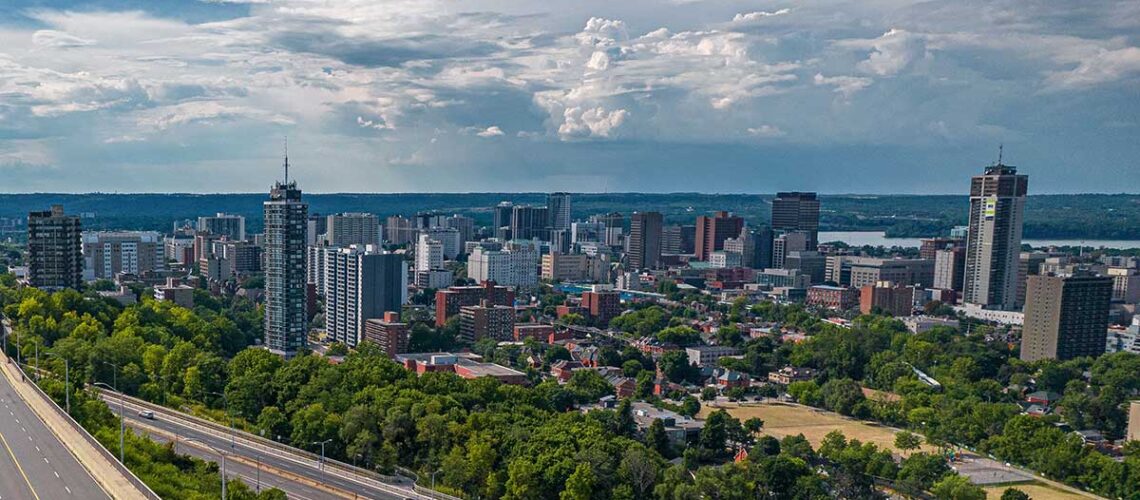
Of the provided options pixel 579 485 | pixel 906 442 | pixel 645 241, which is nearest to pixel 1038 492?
pixel 906 442

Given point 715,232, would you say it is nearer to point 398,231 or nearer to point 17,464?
point 398,231

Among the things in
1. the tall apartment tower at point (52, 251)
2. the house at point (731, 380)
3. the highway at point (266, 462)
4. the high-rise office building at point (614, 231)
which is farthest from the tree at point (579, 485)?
the high-rise office building at point (614, 231)

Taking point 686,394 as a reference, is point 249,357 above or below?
above

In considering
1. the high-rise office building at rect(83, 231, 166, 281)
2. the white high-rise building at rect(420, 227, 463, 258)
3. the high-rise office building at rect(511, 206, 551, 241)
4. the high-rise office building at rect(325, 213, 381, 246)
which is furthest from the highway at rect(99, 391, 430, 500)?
the high-rise office building at rect(511, 206, 551, 241)

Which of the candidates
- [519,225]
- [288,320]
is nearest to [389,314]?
[288,320]

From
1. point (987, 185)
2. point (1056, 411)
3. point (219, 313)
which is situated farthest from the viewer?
point (987, 185)

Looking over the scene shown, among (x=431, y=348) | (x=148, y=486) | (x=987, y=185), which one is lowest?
(x=431, y=348)

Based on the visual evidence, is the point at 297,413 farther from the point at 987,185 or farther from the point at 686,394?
the point at 987,185
